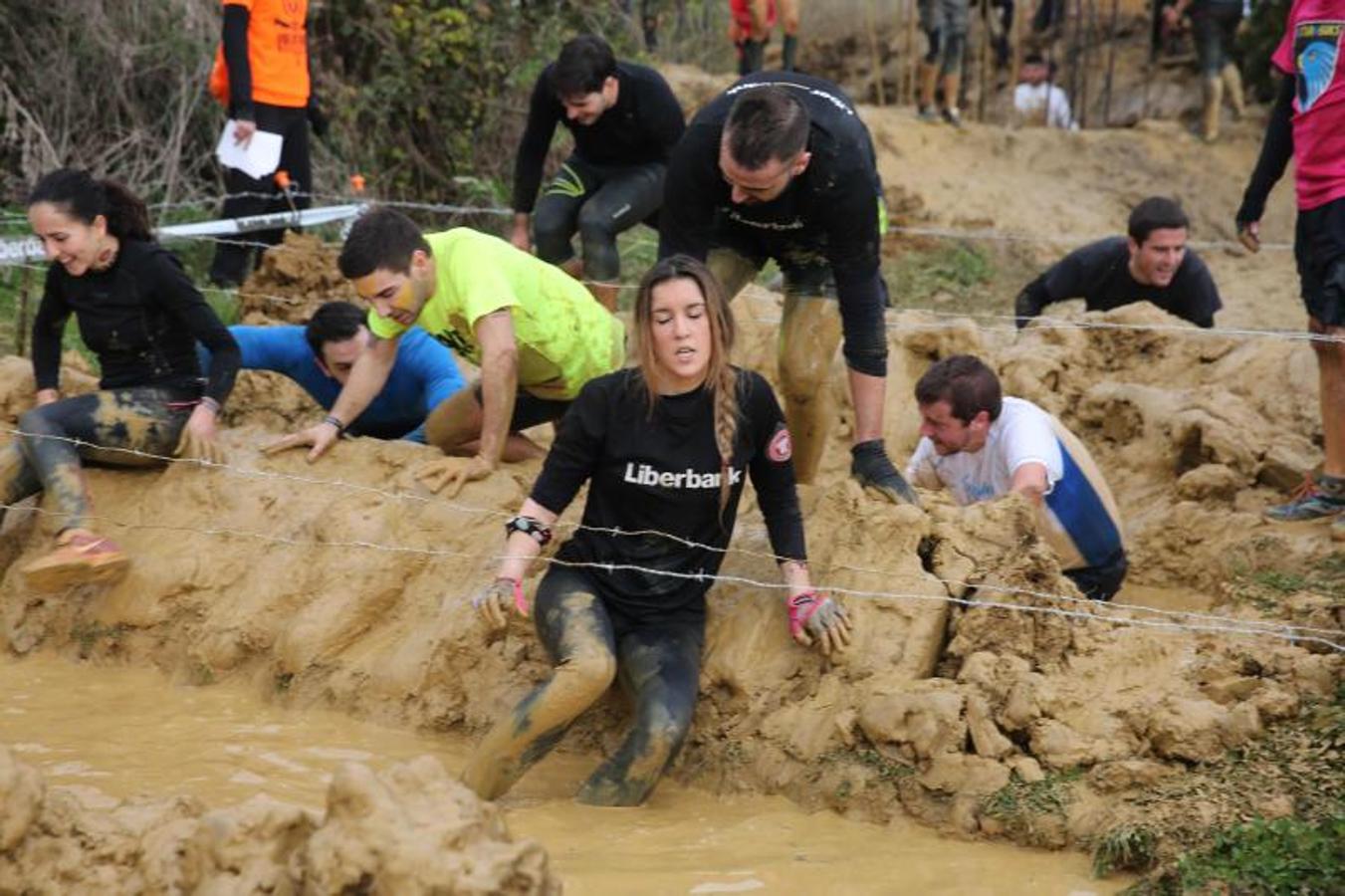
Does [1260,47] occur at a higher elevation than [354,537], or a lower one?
higher

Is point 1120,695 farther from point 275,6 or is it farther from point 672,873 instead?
point 275,6

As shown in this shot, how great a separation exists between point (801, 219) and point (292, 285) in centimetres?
389

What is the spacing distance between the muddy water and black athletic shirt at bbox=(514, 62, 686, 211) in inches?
120

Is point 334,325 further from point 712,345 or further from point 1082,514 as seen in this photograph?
point 1082,514

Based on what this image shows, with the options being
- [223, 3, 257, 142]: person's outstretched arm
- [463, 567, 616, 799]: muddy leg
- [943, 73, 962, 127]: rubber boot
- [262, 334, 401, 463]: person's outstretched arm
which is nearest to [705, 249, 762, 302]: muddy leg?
[262, 334, 401, 463]: person's outstretched arm

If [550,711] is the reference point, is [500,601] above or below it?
above

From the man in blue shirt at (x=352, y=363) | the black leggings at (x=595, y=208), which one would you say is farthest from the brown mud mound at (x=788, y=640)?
the black leggings at (x=595, y=208)

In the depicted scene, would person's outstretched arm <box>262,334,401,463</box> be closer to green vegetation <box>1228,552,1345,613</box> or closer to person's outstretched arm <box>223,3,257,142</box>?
person's outstretched arm <box>223,3,257,142</box>

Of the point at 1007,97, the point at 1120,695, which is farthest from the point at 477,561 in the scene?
the point at 1007,97

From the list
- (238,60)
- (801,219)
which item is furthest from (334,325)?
(238,60)

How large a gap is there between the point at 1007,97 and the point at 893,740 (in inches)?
523

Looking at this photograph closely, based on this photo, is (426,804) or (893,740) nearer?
(426,804)

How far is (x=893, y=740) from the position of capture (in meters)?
4.38

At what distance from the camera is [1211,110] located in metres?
14.9
